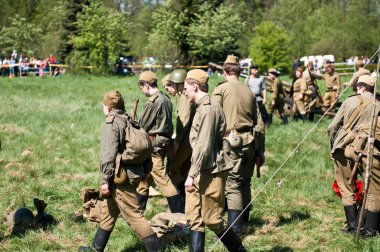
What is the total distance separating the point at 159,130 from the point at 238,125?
1.14 meters

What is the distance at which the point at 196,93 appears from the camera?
6.03 m

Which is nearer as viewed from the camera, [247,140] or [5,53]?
[247,140]

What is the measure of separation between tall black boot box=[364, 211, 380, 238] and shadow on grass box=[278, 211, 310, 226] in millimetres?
1194

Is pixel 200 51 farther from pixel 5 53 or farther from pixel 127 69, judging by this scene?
pixel 5 53

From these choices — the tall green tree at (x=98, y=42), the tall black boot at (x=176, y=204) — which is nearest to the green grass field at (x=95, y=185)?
the tall black boot at (x=176, y=204)

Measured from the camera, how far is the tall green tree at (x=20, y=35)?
58281mm

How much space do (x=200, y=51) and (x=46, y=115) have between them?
34.3m

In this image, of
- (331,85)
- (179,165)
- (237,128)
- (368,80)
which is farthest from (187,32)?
(368,80)

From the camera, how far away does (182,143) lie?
8242mm

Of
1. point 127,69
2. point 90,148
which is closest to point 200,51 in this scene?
point 127,69

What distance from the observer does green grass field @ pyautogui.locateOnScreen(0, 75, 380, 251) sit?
24.2 feet

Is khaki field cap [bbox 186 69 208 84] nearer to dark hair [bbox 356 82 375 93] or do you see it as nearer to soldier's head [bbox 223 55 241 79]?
soldier's head [bbox 223 55 241 79]

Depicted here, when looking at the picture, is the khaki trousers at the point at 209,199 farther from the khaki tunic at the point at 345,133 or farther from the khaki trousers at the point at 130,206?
the khaki tunic at the point at 345,133

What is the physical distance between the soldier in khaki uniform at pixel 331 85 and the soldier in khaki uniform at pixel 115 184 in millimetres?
11491
